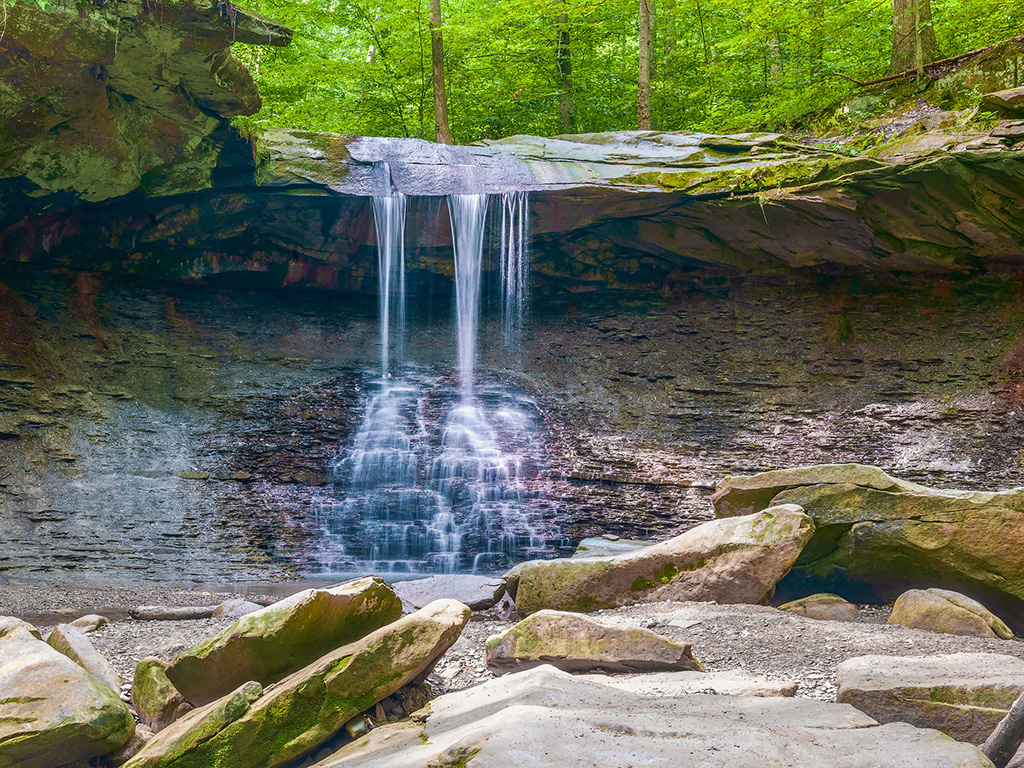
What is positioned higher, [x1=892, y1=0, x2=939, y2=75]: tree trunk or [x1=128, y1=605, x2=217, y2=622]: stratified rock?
[x1=892, y1=0, x2=939, y2=75]: tree trunk

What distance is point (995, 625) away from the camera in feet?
15.3

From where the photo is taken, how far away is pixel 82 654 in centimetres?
399

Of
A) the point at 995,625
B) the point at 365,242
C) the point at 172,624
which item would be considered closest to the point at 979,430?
the point at 995,625

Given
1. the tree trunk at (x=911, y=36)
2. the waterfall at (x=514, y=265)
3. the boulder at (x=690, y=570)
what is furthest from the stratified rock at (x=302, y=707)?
the tree trunk at (x=911, y=36)

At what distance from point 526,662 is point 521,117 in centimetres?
1315

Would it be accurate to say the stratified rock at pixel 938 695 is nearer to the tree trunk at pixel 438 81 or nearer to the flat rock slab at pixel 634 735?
the flat rock slab at pixel 634 735

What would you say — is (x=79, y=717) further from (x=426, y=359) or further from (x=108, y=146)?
(x=426, y=359)

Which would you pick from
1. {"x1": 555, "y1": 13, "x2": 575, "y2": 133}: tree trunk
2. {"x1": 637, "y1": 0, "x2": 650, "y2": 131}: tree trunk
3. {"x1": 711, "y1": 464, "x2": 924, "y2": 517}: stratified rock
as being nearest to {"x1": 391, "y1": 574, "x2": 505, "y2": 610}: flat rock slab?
{"x1": 711, "y1": 464, "x2": 924, "y2": 517}: stratified rock

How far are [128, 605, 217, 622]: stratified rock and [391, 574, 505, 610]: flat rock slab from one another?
1.81 metres

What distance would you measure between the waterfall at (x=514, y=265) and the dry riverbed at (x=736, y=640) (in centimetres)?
661

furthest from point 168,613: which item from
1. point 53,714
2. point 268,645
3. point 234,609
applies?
point 53,714

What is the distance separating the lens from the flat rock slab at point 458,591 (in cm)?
623

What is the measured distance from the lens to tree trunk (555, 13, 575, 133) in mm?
14562

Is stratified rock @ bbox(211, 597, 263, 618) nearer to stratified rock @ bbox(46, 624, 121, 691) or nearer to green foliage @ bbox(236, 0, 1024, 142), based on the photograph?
stratified rock @ bbox(46, 624, 121, 691)
